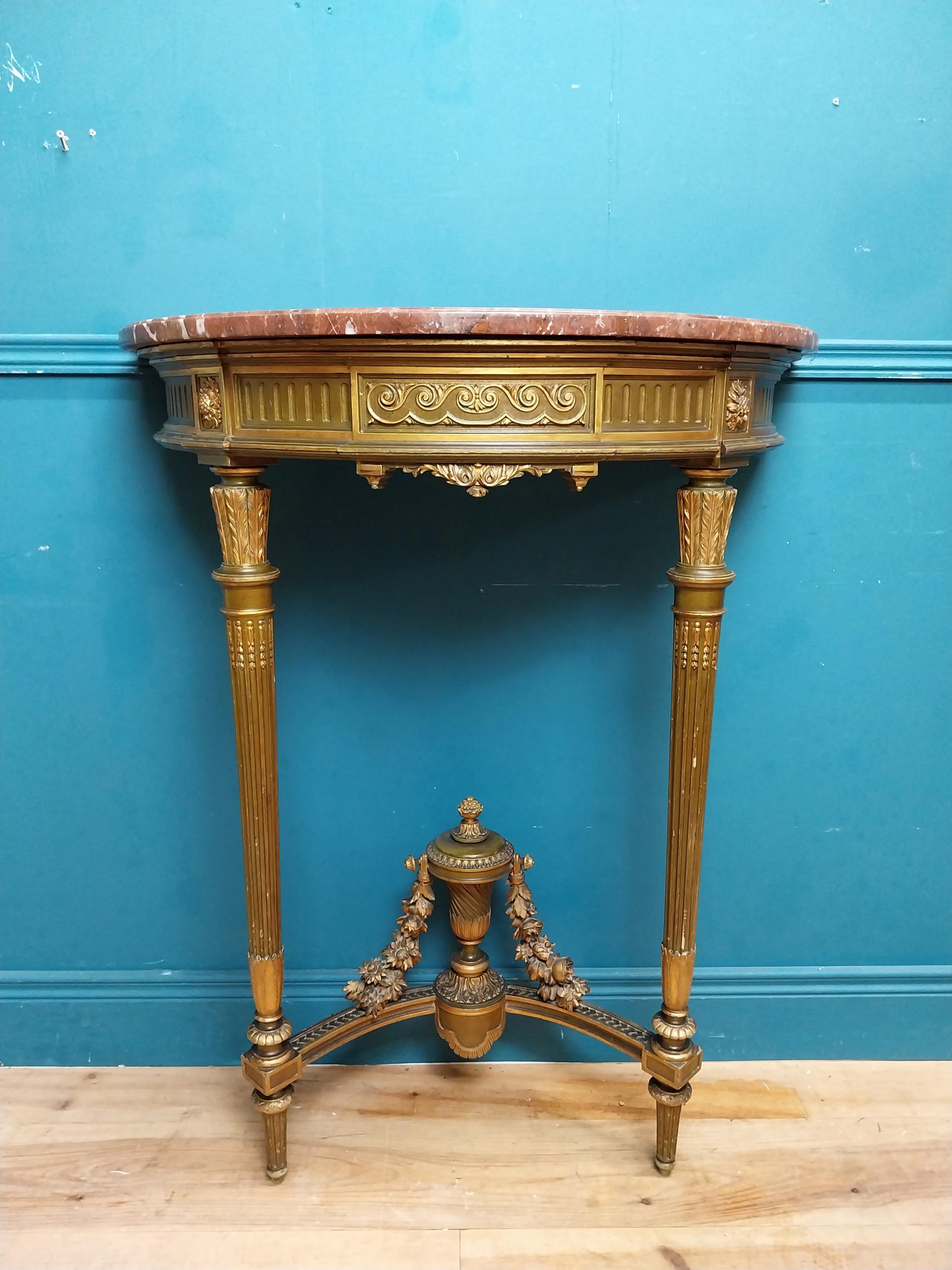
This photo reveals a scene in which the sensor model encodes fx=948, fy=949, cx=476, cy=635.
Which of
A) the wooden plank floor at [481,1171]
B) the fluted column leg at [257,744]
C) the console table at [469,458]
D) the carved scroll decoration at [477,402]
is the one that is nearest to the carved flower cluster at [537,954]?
the console table at [469,458]

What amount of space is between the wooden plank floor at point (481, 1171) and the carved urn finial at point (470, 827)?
489 mm

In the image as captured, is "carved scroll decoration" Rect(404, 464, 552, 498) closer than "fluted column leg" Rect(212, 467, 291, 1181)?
Yes

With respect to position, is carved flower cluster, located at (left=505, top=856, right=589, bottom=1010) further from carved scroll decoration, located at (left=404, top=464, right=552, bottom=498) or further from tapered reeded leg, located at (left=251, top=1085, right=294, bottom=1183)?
carved scroll decoration, located at (left=404, top=464, right=552, bottom=498)

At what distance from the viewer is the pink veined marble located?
3.53 ft

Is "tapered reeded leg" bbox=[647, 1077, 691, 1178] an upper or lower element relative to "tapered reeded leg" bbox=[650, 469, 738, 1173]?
lower

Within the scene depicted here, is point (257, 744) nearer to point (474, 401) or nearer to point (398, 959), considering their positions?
point (398, 959)

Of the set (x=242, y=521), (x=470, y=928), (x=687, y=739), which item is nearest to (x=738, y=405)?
(x=687, y=739)

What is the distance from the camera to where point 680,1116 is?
161cm

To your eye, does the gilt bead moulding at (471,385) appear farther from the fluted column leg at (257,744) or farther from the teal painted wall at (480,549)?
the teal painted wall at (480,549)

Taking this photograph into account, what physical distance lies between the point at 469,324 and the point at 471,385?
3.0 inches

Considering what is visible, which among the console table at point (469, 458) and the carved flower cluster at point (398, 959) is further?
the carved flower cluster at point (398, 959)

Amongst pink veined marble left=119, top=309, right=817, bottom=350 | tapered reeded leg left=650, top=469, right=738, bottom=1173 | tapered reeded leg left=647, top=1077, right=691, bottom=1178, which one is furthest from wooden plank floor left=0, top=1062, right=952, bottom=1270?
pink veined marble left=119, top=309, right=817, bottom=350

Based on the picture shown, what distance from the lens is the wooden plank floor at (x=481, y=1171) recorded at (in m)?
1.38

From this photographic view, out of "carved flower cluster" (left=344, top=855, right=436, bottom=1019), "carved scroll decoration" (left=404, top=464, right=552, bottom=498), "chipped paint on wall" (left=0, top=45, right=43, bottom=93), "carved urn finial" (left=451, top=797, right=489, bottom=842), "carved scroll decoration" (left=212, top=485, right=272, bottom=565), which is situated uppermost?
"chipped paint on wall" (left=0, top=45, right=43, bottom=93)
